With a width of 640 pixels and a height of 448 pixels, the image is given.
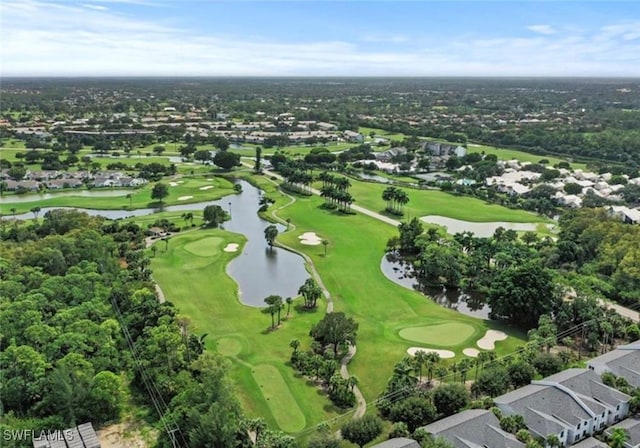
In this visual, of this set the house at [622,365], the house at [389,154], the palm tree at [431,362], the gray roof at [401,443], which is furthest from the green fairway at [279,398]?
the house at [389,154]

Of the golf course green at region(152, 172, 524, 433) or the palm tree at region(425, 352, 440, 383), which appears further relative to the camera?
Result: the palm tree at region(425, 352, 440, 383)

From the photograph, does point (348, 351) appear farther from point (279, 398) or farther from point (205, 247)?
point (205, 247)

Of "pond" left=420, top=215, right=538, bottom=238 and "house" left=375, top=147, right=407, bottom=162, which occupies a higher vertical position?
"house" left=375, top=147, right=407, bottom=162

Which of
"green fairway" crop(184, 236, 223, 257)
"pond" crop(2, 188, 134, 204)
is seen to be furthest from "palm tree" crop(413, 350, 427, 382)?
"pond" crop(2, 188, 134, 204)

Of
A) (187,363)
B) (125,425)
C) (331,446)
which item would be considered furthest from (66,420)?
(331,446)

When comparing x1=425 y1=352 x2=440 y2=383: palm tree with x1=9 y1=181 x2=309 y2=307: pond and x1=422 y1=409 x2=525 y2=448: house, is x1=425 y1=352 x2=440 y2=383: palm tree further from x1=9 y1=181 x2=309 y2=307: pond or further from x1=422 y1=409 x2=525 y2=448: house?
x1=9 y1=181 x2=309 y2=307: pond

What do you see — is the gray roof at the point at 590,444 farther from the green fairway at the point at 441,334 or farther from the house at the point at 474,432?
the green fairway at the point at 441,334
